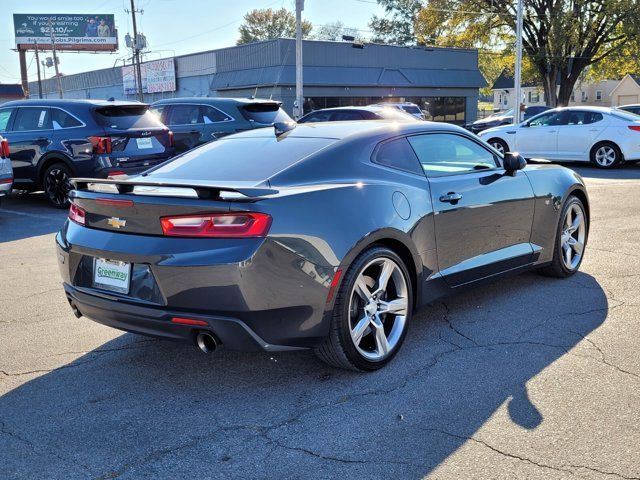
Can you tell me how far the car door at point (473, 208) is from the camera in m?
4.51

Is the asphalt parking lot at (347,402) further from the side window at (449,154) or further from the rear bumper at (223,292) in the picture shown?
the side window at (449,154)

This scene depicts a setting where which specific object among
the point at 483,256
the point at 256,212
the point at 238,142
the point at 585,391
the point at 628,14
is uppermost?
the point at 628,14

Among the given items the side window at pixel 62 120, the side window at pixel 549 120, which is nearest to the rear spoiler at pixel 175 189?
the side window at pixel 62 120

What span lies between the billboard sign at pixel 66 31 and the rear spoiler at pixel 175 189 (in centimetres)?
7688

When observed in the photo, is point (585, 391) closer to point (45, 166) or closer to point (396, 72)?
point (45, 166)

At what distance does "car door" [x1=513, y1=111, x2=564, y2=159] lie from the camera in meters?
16.2

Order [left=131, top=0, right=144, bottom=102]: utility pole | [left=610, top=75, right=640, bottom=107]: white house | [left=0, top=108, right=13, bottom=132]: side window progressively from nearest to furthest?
[left=0, top=108, right=13, bottom=132]: side window → [left=131, top=0, right=144, bottom=102]: utility pole → [left=610, top=75, right=640, bottom=107]: white house

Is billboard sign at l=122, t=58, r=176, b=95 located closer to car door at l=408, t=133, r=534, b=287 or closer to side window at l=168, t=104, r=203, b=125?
side window at l=168, t=104, r=203, b=125

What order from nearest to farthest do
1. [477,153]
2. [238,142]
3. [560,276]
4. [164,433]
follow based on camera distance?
[164,433], [238,142], [477,153], [560,276]

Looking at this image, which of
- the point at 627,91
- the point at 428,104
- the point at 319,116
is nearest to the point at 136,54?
the point at 428,104

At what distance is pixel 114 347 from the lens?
14.6 feet

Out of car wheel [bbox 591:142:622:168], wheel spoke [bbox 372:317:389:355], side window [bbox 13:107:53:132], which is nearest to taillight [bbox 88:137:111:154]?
side window [bbox 13:107:53:132]

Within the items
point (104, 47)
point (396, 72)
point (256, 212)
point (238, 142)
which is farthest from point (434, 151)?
point (104, 47)

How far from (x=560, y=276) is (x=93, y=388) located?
4.05 m
